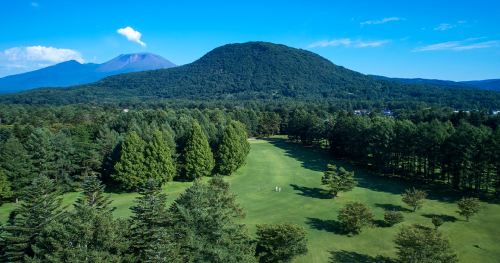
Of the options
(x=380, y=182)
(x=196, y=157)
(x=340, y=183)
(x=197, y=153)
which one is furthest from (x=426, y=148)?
(x=196, y=157)

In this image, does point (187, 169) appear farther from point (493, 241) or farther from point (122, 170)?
point (493, 241)

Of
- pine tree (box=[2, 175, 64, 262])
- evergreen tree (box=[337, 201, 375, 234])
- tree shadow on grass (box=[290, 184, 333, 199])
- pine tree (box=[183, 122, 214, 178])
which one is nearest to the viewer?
pine tree (box=[2, 175, 64, 262])

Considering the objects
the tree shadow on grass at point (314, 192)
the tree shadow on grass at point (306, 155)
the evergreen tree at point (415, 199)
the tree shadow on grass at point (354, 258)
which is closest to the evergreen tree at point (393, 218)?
the evergreen tree at point (415, 199)

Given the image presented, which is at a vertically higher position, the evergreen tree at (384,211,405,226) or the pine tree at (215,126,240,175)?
the pine tree at (215,126,240,175)

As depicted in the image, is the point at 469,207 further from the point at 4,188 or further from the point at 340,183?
the point at 4,188

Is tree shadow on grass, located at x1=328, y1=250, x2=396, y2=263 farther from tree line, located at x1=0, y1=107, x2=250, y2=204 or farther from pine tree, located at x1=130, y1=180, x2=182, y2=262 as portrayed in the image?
tree line, located at x1=0, y1=107, x2=250, y2=204

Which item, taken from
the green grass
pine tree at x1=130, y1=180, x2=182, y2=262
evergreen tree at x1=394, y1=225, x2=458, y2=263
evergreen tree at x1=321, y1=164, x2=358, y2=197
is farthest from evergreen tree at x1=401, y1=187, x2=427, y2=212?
pine tree at x1=130, y1=180, x2=182, y2=262

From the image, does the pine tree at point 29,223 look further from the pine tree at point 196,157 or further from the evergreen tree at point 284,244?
the pine tree at point 196,157
